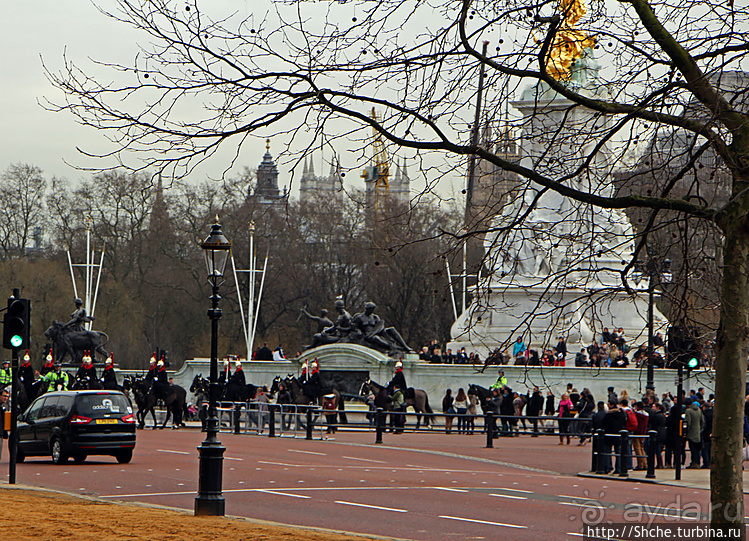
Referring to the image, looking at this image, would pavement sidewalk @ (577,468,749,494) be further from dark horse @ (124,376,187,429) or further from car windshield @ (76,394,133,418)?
dark horse @ (124,376,187,429)

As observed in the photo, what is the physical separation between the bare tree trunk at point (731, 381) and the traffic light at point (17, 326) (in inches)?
499

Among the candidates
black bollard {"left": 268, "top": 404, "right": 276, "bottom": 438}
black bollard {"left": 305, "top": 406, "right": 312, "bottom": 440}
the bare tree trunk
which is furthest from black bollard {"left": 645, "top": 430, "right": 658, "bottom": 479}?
black bollard {"left": 268, "top": 404, "right": 276, "bottom": 438}

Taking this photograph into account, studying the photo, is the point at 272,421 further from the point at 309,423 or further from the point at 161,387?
the point at 161,387

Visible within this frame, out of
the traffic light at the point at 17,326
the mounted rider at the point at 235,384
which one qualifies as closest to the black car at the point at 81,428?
the traffic light at the point at 17,326

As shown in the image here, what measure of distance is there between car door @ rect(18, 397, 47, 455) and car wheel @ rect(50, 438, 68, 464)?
0.35 meters

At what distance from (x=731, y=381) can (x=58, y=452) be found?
17.5 meters

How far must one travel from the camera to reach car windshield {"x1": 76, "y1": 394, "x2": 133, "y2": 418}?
24.2 metres

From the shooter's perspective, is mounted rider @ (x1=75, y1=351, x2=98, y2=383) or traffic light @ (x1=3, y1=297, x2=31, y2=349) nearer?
traffic light @ (x1=3, y1=297, x2=31, y2=349)

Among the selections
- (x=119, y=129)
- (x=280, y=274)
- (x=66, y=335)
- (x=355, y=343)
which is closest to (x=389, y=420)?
(x=355, y=343)

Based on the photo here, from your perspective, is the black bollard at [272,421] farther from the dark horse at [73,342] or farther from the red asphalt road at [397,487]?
the dark horse at [73,342]

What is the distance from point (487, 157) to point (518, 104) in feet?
130

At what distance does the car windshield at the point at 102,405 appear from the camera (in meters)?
24.2

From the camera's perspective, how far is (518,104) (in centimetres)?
4891

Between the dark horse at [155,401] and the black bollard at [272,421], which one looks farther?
the dark horse at [155,401]
